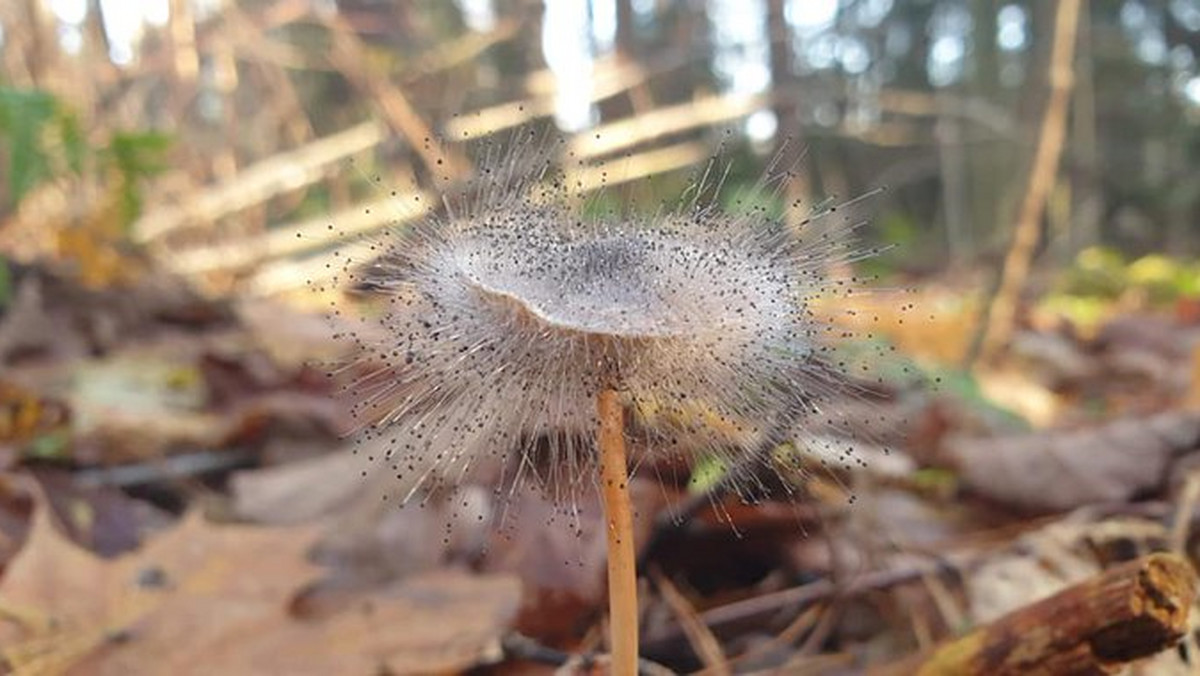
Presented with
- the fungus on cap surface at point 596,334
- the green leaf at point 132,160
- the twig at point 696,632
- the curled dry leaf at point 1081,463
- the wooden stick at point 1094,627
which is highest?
the green leaf at point 132,160

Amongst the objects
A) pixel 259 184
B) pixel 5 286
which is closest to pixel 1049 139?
pixel 5 286

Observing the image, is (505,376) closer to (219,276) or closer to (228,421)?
(228,421)

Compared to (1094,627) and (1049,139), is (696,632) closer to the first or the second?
(1094,627)

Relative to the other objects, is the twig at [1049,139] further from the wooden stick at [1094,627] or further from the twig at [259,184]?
the twig at [259,184]

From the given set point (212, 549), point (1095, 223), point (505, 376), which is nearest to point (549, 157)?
point (505, 376)

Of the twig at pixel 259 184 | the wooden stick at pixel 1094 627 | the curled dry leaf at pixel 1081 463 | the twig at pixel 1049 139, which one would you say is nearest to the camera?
the wooden stick at pixel 1094 627

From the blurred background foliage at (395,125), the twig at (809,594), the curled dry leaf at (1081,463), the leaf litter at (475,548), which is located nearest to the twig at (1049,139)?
the blurred background foliage at (395,125)

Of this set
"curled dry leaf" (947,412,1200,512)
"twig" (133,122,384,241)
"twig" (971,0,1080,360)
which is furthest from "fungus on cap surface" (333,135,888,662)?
"twig" (133,122,384,241)
